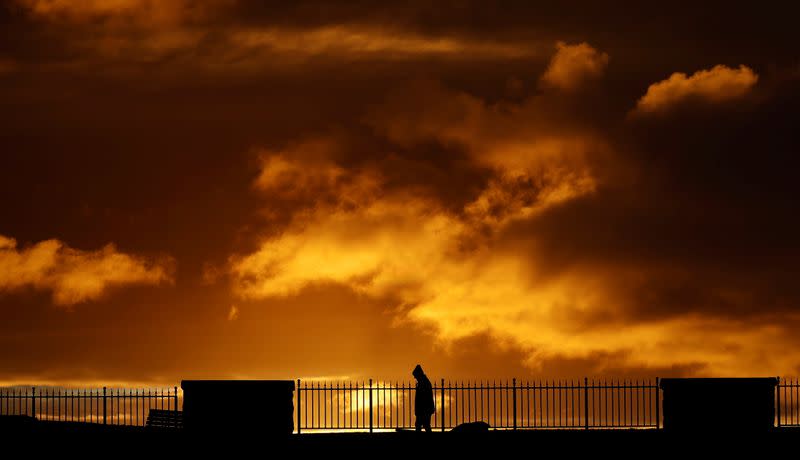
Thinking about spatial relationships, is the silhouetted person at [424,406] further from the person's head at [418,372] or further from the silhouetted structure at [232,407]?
the silhouetted structure at [232,407]

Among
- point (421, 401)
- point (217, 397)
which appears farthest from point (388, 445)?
point (217, 397)

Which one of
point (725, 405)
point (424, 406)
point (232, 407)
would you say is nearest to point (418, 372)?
point (424, 406)

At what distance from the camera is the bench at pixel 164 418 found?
4181cm

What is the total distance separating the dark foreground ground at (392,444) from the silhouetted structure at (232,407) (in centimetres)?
32

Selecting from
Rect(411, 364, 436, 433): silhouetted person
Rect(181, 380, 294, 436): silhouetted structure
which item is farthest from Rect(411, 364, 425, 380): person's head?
Rect(181, 380, 294, 436): silhouetted structure

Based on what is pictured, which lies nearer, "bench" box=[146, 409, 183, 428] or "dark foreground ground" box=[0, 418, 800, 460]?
"dark foreground ground" box=[0, 418, 800, 460]

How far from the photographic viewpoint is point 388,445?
38.5 metres

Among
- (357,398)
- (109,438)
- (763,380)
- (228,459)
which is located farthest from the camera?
(357,398)

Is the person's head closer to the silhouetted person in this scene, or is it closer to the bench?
the silhouetted person

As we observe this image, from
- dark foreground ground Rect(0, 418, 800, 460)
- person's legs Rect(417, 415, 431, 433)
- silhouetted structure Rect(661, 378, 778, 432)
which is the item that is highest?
silhouetted structure Rect(661, 378, 778, 432)

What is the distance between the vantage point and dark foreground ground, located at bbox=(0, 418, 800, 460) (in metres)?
37.0

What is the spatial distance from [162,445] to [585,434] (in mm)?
11798

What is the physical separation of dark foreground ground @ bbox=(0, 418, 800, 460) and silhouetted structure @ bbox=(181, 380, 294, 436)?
1.04 feet

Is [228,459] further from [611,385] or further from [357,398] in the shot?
[611,385]
